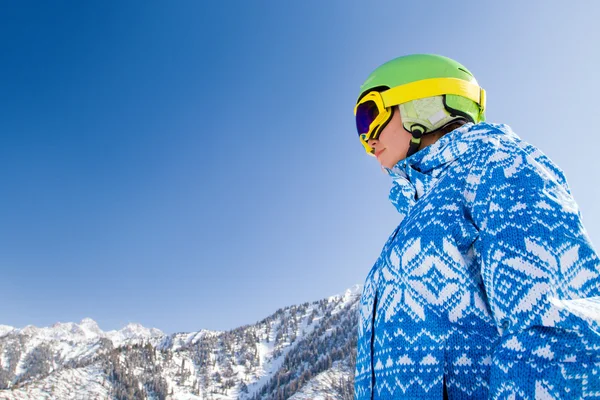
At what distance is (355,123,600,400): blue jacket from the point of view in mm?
1668

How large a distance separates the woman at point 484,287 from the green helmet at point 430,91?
1.65 feet

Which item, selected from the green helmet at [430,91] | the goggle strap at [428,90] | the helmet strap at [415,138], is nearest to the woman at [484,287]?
the helmet strap at [415,138]

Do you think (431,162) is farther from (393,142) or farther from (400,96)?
(400,96)

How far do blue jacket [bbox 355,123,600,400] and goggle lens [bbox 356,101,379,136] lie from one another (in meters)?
1.21

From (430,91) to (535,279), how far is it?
2094 mm

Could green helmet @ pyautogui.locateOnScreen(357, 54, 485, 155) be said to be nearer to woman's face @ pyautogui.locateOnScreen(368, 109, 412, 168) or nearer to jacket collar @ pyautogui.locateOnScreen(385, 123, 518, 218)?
woman's face @ pyautogui.locateOnScreen(368, 109, 412, 168)

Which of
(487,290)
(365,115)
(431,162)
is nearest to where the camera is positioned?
(487,290)

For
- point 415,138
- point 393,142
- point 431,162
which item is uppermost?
point 393,142

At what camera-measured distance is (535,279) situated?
5.90 ft

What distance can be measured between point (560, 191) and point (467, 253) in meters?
0.61

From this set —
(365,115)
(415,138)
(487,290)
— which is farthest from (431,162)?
(365,115)

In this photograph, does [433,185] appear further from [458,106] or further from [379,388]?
[379,388]

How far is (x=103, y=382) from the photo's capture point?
577ft

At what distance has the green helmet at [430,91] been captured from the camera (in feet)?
10.7
